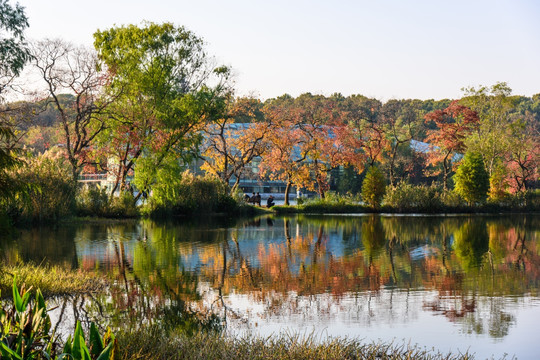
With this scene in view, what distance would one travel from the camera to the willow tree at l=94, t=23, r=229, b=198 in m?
31.0

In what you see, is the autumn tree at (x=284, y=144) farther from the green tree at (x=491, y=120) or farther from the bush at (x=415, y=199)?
the green tree at (x=491, y=120)

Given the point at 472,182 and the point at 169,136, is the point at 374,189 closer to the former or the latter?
the point at 472,182

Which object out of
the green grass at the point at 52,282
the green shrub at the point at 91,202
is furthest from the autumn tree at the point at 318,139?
the green grass at the point at 52,282

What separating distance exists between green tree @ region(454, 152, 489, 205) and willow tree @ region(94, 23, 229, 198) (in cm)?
1698

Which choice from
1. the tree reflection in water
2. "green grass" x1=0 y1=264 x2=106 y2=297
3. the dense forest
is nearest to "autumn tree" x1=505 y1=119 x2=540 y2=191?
the dense forest

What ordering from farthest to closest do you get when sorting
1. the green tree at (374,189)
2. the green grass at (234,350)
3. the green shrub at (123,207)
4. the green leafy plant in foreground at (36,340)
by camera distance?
the green tree at (374,189)
the green shrub at (123,207)
the green grass at (234,350)
the green leafy plant in foreground at (36,340)

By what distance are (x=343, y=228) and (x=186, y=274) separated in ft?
46.4

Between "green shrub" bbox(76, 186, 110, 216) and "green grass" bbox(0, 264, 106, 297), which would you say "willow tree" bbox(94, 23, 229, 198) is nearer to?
"green shrub" bbox(76, 186, 110, 216)

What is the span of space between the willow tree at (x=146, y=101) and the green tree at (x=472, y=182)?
17.0 m

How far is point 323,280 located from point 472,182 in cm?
2912

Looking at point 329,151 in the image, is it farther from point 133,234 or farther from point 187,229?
point 133,234

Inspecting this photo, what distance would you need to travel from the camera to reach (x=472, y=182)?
1537 inches

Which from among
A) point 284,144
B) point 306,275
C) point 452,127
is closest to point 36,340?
point 306,275

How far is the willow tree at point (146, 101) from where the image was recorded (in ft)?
102
